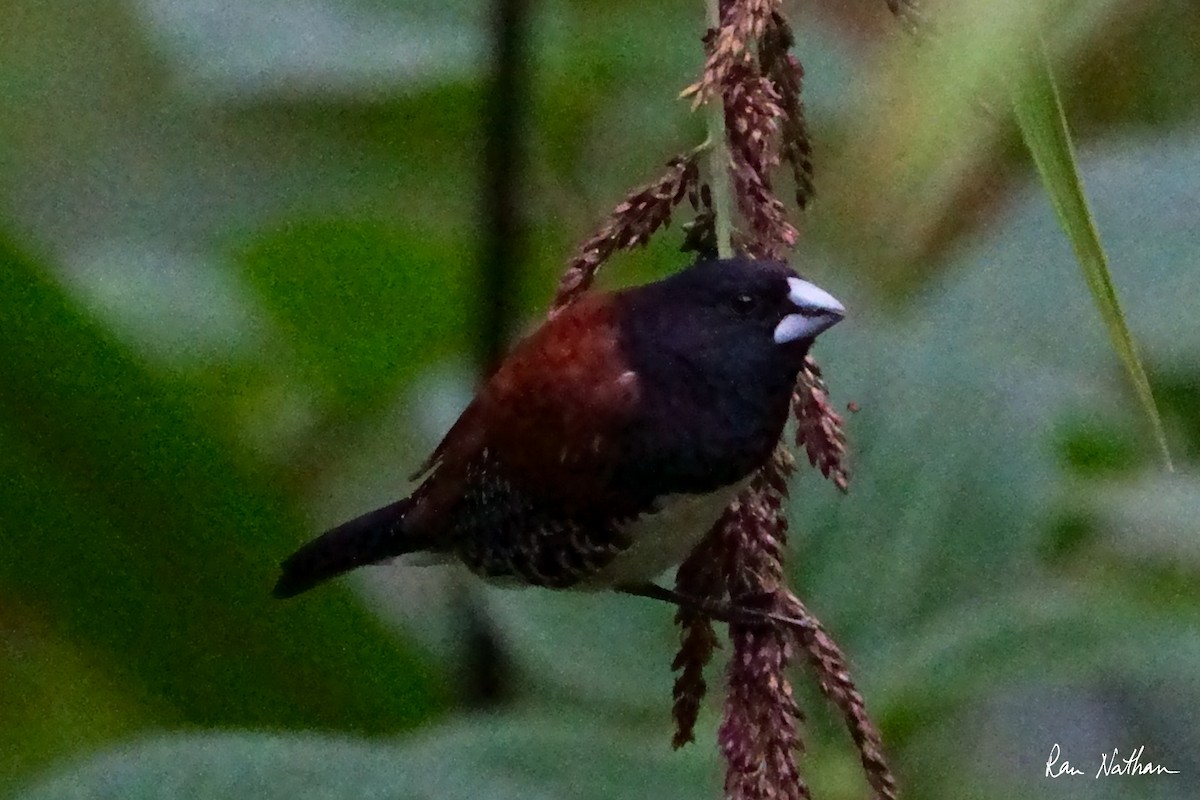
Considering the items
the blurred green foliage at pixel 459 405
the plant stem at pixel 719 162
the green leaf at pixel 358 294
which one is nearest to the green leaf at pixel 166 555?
the blurred green foliage at pixel 459 405

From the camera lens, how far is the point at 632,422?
2.63 ft

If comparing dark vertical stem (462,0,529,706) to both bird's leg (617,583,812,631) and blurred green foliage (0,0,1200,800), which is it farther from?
bird's leg (617,583,812,631)

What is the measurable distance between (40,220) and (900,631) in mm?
1612

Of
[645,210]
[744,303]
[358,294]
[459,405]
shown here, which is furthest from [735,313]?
[358,294]

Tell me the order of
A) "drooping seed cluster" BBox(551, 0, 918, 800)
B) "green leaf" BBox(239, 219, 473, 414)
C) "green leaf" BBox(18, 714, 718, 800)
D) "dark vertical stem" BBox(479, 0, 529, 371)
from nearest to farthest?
"drooping seed cluster" BBox(551, 0, 918, 800) → "green leaf" BBox(18, 714, 718, 800) → "dark vertical stem" BBox(479, 0, 529, 371) → "green leaf" BBox(239, 219, 473, 414)

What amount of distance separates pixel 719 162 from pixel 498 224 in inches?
24.8

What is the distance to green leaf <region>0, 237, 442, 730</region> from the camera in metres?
1.17

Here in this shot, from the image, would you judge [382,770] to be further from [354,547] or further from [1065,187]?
[1065,187]

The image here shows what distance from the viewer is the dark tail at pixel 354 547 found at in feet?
3.15

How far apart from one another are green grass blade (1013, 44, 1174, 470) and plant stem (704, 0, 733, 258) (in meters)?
0.16

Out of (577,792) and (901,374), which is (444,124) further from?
(577,792)

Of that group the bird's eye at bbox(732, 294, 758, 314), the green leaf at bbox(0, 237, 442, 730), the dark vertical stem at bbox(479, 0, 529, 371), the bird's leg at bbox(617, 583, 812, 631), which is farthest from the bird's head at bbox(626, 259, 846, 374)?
the green leaf at bbox(0, 237, 442, 730)

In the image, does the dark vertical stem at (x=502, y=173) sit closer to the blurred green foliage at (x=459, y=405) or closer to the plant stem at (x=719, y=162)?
the blurred green foliage at (x=459, y=405)

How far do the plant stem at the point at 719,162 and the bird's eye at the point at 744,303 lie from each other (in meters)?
Result: 0.10
